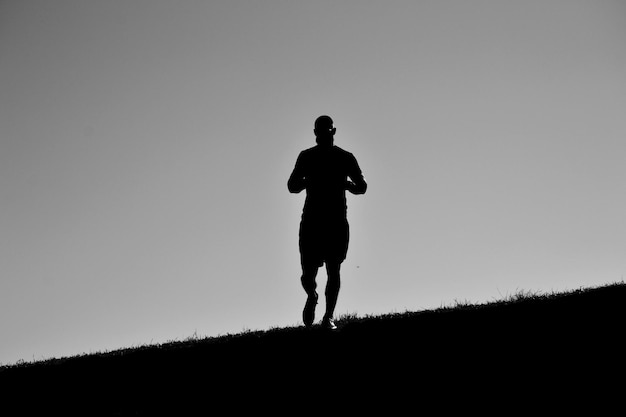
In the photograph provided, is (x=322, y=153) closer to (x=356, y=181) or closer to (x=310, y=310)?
(x=356, y=181)

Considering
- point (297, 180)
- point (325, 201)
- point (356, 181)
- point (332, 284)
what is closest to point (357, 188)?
point (356, 181)

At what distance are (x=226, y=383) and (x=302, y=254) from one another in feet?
9.37

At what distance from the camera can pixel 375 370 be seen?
5.78m

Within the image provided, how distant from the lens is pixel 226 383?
591 centimetres

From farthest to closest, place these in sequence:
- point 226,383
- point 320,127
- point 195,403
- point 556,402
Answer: point 320,127 → point 226,383 → point 195,403 → point 556,402

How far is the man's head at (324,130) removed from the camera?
835 centimetres

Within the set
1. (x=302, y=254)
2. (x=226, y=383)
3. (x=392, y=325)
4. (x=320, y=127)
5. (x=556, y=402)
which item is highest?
(x=320, y=127)

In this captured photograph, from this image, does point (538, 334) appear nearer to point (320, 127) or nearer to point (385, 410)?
point (385, 410)

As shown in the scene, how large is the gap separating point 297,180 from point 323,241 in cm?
88

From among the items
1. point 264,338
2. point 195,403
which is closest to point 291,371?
point 195,403

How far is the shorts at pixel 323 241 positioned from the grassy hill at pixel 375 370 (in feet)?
3.12

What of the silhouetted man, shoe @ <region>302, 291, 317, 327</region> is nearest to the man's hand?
the silhouetted man

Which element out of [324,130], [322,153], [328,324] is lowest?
[328,324]

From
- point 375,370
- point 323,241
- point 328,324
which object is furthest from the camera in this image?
point 323,241
